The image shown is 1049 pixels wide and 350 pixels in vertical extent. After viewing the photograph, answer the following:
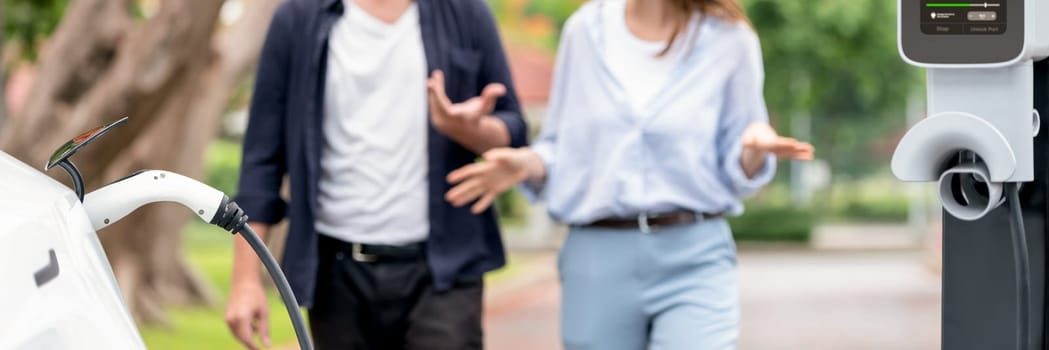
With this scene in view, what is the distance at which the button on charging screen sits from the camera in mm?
1744

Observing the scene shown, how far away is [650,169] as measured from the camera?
2877mm

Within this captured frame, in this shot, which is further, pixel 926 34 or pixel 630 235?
pixel 630 235

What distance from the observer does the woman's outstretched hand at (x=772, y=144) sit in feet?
8.84

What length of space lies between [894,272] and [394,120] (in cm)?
1945

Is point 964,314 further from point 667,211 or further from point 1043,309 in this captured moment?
point 667,211

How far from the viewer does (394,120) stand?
2.88 m

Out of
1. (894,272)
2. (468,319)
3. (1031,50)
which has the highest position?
(1031,50)

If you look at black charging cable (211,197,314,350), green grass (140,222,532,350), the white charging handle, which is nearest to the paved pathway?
green grass (140,222,532,350)

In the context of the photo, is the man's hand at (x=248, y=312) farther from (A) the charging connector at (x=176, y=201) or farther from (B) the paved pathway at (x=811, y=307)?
(B) the paved pathway at (x=811, y=307)

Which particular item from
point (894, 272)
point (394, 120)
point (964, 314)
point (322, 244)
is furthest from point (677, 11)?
point (894, 272)

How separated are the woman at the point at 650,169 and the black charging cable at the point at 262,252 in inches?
51.2

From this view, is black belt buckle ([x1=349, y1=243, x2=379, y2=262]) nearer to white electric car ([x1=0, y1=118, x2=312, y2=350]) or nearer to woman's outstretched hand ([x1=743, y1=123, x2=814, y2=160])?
woman's outstretched hand ([x1=743, y1=123, x2=814, y2=160])

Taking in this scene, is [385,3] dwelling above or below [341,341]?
above

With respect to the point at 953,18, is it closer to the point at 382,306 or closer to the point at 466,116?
the point at 466,116
